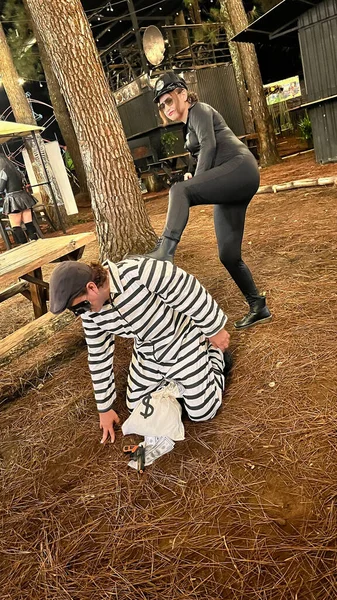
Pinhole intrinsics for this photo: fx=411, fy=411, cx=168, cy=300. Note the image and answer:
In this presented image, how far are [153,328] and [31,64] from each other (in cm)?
2146

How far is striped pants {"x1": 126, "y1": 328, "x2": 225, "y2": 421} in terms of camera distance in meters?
2.32

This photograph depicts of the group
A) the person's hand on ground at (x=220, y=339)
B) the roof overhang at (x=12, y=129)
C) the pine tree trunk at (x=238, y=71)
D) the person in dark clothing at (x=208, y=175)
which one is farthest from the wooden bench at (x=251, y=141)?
the person's hand on ground at (x=220, y=339)

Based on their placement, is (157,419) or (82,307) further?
(157,419)

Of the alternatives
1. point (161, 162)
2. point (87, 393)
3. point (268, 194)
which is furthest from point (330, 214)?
point (161, 162)

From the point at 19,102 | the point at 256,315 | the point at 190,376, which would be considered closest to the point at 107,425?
the point at 190,376

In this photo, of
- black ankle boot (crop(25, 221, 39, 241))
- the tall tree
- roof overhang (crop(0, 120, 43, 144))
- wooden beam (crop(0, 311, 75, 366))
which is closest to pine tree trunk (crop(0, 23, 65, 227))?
roof overhang (crop(0, 120, 43, 144))

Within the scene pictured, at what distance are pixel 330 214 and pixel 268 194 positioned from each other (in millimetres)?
2967

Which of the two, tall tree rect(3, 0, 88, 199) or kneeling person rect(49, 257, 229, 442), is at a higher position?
tall tree rect(3, 0, 88, 199)

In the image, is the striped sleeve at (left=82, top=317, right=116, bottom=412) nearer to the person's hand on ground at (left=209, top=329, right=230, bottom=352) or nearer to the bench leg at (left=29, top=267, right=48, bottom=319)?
the person's hand on ground at (left=209, top=329, right=230, bottom=352)

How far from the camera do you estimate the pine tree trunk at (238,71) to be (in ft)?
42.2

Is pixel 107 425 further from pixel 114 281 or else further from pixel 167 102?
pixel 167 102

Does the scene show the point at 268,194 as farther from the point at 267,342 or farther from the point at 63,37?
the point at 267,342

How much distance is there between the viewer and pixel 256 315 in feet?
10.7

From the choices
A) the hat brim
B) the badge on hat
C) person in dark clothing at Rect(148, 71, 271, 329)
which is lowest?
person in dark clothing at Rect(148, 71, 271, 329)
